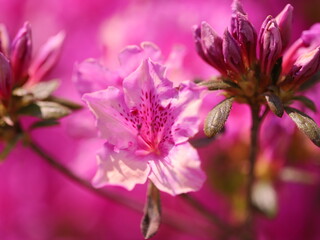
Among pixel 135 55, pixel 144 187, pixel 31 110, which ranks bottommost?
pixel 144 187

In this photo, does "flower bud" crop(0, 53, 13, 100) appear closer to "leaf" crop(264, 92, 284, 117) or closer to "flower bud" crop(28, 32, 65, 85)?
"flower bud" crop(28, 32, 65, 85)

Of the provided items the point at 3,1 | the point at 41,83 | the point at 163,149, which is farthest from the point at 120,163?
the point at 3,1

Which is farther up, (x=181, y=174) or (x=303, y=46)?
(x=303, y=46)

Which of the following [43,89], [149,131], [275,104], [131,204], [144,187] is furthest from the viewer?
[144,187]

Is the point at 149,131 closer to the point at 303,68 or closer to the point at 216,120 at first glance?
the point at 216,120

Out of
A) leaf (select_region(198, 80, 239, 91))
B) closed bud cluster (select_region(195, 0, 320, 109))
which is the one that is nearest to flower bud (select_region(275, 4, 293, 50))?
closed bud cluster (select_region(195, 0, 320, 109))

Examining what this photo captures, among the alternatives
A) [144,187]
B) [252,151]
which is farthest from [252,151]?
[144,187]

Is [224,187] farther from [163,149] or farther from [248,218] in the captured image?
[163,149]
